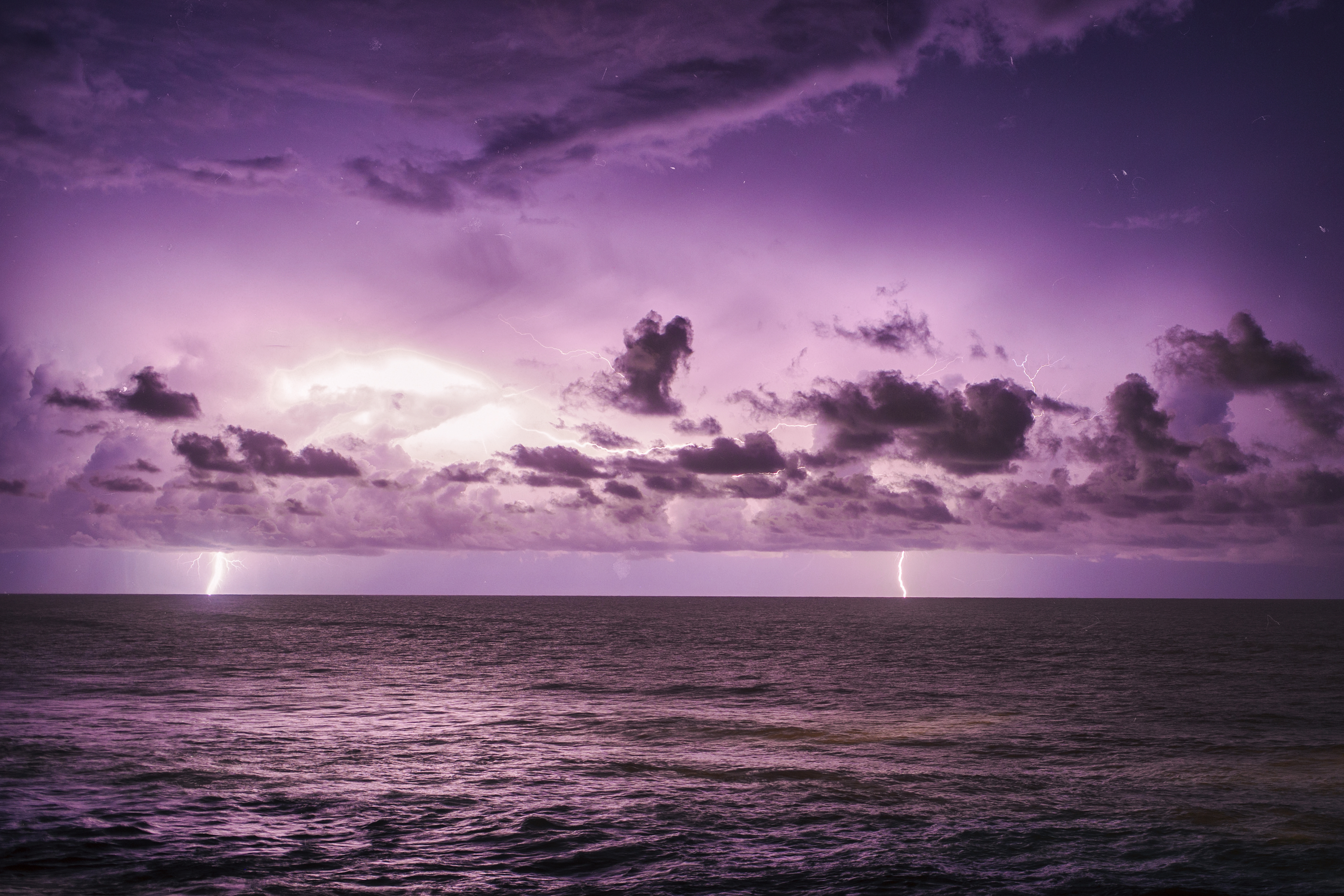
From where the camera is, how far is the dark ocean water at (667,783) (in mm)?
21953

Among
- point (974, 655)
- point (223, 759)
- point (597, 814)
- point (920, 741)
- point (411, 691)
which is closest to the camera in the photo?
point (597, 814)

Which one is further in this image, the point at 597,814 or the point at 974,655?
the point at 974,655

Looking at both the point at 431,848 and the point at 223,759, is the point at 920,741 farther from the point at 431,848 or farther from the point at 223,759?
the point at 223,759

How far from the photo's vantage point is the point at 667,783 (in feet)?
105

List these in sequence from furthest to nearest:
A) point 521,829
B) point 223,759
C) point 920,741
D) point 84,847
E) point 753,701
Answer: point 753,701, point 920,741, point 223,759, point 521,829, point 84,847

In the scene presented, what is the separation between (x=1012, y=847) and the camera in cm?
2428

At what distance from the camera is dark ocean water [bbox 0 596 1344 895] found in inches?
864

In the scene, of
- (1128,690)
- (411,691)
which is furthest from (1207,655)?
(411,691)

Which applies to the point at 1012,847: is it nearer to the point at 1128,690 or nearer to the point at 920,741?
the point at 920,741

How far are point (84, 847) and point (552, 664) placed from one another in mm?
64078

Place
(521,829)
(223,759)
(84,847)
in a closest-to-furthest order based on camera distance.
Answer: (84,847) → (521,829) → (223,759)

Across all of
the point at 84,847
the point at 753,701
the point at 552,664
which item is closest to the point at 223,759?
the point at 84,847

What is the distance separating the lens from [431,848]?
23.7m

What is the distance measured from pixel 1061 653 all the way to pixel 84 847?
10200 centimetres
